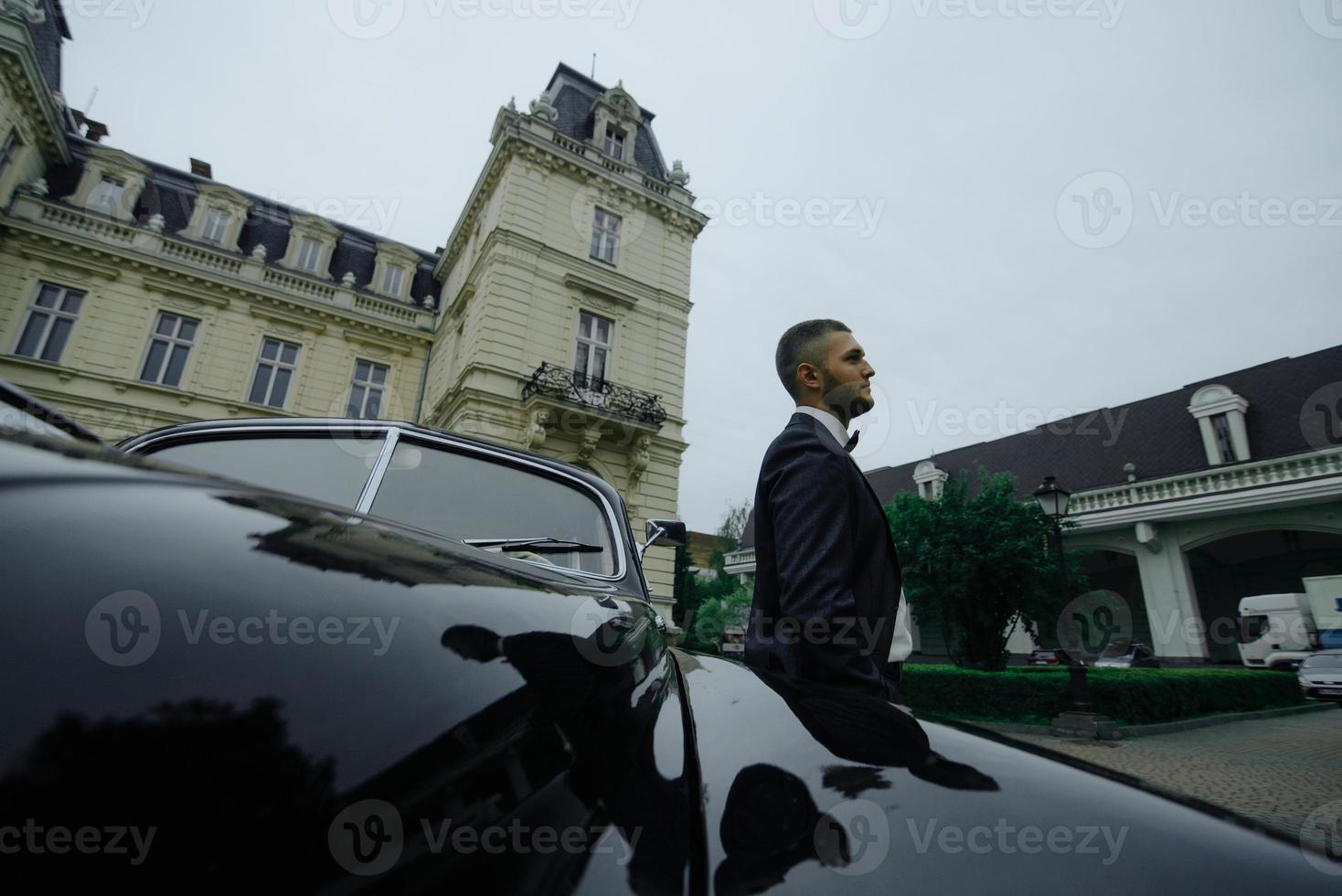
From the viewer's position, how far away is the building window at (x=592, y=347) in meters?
14.6

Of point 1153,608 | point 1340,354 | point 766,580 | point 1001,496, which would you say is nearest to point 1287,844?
point 766,580

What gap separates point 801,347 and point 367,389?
56.7 ft

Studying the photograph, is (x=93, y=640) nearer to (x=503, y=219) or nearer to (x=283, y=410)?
(x=503, y=219)

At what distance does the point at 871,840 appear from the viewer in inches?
18.8

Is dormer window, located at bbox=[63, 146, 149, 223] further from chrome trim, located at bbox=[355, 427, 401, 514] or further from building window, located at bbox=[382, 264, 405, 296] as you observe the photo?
chrome trim, located at bbox=[355, 427, 401, 514]

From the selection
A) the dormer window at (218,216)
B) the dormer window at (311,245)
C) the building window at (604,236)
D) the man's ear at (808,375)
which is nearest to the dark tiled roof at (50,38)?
the dormer window at (218,216)

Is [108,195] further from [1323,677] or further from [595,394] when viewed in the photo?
[1323,677]

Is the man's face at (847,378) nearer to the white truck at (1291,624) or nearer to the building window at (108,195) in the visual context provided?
the building window at (108,195)

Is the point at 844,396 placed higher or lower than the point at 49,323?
lower

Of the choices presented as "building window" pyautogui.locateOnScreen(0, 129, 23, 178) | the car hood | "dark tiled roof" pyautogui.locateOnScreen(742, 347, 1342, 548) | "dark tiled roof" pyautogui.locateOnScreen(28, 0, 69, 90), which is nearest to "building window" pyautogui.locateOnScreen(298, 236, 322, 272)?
"building window" pyautogui.locateOnScreen(0, 129, 23, 178)

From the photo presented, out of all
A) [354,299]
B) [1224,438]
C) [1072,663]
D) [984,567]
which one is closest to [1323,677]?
[1224,438]

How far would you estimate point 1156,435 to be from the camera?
2123 centimetres

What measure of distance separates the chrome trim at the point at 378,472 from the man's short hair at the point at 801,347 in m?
1.45

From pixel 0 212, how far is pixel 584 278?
13405 millimetres
